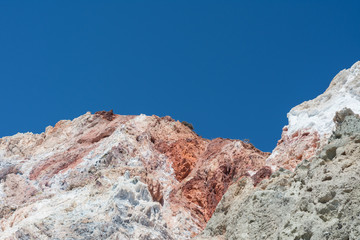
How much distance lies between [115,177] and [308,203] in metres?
13.7

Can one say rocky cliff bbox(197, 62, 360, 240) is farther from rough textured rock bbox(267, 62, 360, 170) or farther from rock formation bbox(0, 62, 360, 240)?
rough textured rock bbox(267, 62, 360, 170)

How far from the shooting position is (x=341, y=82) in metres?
21.6

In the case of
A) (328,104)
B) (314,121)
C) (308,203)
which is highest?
(328,104)

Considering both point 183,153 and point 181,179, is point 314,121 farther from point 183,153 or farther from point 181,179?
point 183,153

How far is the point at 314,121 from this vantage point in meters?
21.2

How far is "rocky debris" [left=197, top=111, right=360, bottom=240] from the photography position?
33.1ft

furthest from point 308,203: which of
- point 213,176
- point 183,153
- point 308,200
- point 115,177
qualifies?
point 183,153

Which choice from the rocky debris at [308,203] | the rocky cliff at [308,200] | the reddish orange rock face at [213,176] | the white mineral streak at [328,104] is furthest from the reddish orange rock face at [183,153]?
the rocky debris at [308,203]

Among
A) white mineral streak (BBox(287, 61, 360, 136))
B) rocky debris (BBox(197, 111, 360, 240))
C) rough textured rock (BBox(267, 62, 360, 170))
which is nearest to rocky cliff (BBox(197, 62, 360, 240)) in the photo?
rocky debris (BBox(197, 111, 360, 240))

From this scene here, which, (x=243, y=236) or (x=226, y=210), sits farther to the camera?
(x=226, y=210)

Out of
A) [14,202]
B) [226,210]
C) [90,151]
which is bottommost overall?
[226,210]

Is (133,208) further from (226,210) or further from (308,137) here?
(308,137)

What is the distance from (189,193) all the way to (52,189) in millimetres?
8014

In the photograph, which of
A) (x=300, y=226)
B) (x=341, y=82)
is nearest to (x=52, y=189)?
(x=341, y=82)
